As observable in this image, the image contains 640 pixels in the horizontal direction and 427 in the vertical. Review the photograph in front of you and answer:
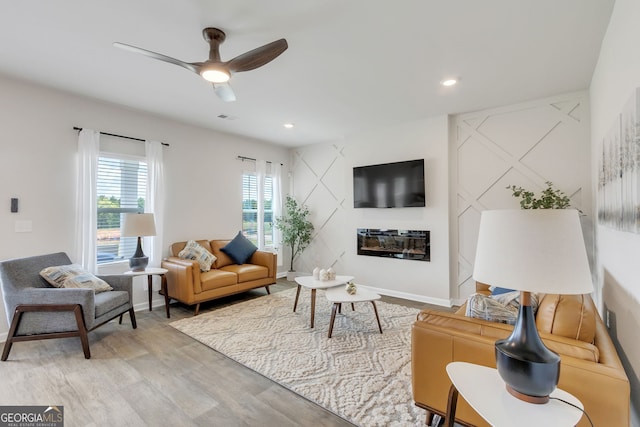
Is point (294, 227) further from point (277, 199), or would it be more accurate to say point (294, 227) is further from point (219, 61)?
point (219, 61)

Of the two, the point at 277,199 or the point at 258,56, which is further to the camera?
the point at 277,199

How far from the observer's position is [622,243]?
1776 mm

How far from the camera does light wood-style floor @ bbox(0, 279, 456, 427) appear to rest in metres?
1.88

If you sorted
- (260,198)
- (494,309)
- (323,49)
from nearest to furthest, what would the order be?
1. (494,309)
2. (323,49)
3. (260,198)

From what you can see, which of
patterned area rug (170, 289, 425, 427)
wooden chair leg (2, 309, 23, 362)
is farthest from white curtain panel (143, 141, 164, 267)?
wooden chair leg (2, 309, 23, 362)

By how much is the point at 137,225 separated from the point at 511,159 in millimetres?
4742

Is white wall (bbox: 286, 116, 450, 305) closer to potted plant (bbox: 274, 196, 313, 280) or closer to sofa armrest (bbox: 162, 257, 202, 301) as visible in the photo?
potted plant (bbox: 274, 196, 313, 280)

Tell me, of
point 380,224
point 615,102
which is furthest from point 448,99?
point 380,224

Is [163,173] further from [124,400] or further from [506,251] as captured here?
[506,251]

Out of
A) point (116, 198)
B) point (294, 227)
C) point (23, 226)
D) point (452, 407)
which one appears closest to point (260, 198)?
point (294, 227)

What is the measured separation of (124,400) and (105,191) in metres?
2.70

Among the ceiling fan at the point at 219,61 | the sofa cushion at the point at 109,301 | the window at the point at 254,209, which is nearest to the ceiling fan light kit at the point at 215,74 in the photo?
the ceiling fan at the point at 219,61

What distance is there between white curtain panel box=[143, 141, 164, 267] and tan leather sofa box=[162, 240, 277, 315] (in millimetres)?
187

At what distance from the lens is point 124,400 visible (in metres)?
2.04
